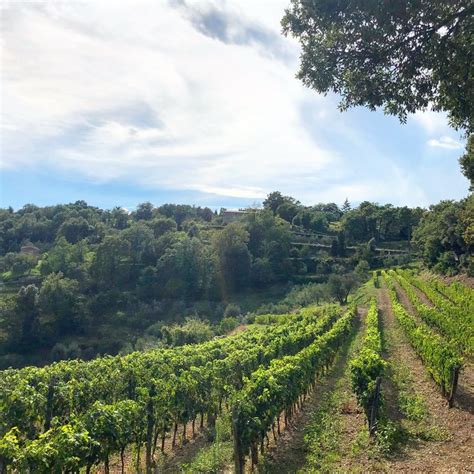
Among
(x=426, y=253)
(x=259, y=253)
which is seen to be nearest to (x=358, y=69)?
(x=426, y=253)

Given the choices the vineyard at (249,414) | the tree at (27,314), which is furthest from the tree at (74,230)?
the vineyard at (249,414)

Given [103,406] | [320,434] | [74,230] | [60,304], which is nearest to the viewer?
[103,406]

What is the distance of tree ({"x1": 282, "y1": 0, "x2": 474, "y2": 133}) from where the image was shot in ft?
31.6

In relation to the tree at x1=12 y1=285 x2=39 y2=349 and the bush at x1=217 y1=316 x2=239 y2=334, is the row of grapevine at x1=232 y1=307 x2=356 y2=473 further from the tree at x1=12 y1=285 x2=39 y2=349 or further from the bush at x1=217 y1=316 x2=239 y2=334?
the tree at x1=12 y1=285 x2=39 y2=349

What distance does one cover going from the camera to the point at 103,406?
10.2 m

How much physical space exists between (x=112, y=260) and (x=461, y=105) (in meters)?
63.6

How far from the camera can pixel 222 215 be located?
458ft

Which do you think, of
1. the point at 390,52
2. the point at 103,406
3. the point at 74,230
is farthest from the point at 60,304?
the point at 390,52

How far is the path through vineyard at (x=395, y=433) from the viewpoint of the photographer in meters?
9.90

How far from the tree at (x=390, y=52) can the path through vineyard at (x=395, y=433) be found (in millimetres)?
8929

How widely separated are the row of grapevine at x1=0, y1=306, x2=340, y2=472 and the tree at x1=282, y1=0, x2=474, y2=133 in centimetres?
1029

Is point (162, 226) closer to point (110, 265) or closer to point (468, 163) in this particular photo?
point (110, 265)

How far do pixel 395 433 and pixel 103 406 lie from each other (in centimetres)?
807

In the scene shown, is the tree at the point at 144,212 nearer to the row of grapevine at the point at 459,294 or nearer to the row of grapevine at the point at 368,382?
the row of grapevine at the point at 459,294
